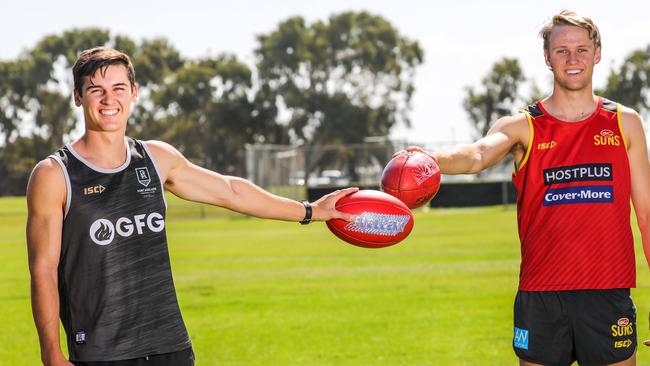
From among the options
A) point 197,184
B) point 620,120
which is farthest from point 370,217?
point 620,120

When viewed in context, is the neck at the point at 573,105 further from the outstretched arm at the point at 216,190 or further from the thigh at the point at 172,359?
the thigh at the point at 172,359

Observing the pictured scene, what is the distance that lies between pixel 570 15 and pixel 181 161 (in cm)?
201

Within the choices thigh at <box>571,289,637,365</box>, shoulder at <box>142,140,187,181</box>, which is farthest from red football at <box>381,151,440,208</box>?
shoulder at <box>142,140,187,181</box>

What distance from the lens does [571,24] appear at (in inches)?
203

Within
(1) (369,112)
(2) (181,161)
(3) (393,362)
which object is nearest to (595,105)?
(2) (181,161)

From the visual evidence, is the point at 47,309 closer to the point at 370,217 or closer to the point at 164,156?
the point at 164,156

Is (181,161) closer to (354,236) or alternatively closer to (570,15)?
(354,236)

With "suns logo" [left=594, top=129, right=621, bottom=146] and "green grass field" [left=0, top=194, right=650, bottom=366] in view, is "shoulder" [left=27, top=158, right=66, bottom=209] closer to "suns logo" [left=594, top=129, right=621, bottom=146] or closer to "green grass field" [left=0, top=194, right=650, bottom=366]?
"suns logo" [left=594, top=129, right=621, bottom=146]

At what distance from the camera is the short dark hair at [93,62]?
4484 millimetres

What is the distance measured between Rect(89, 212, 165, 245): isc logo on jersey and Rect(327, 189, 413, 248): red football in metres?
1.49

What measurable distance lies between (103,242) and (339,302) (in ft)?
33.0

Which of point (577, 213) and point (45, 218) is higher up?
point (45, 218)

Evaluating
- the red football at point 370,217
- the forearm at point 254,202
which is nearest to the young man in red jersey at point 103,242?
the forearm at point 254,202

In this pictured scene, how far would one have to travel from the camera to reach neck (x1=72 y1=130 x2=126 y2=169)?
4453 millimetres
